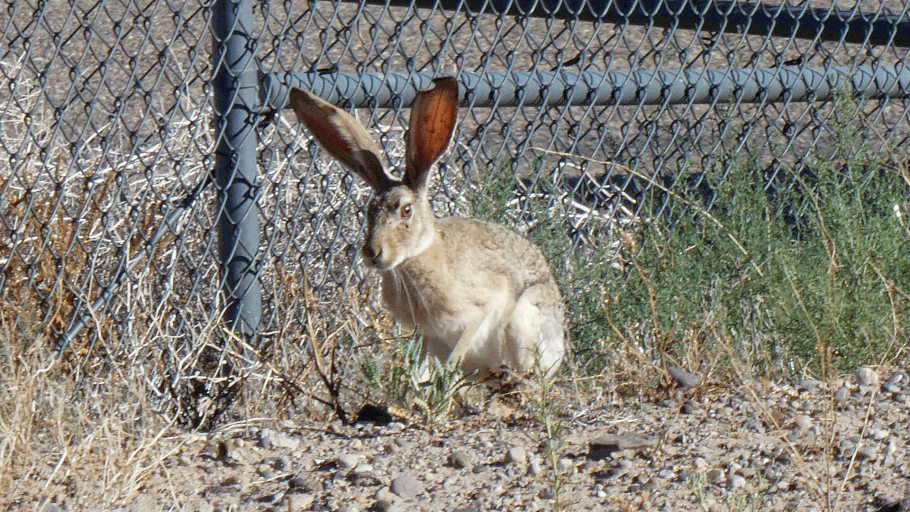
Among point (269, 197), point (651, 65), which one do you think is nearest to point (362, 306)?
point (269, 197)

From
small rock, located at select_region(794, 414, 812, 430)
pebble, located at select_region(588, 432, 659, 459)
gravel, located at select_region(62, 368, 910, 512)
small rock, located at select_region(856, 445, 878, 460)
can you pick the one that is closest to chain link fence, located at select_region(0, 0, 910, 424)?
gravel, located at select_region(62, 368, 910, 512)

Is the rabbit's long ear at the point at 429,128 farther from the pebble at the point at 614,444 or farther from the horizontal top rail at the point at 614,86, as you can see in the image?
the pebble at the point at 614,444

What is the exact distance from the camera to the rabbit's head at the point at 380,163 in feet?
11.2

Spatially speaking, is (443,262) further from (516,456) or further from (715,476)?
(715,476)

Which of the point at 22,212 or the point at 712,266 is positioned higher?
the point at 22,212

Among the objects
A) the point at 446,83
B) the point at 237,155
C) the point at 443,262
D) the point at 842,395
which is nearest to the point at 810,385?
the point at 842,395

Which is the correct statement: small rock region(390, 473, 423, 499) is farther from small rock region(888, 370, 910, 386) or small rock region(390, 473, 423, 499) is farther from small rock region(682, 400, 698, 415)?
small rock region(888, 370, 910, 386)

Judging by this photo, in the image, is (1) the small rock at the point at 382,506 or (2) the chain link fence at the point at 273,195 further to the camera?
(2) the chain link fence at the point at 273,195

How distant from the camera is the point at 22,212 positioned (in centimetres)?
423

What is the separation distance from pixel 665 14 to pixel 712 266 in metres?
1.60

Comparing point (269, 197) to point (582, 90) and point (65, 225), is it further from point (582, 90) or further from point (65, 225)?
point (582, 90)

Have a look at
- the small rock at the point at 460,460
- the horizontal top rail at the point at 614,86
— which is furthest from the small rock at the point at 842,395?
the horizontal top rail at the point at 614,86

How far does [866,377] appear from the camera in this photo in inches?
140

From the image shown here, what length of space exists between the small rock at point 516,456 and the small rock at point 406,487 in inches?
10.3
